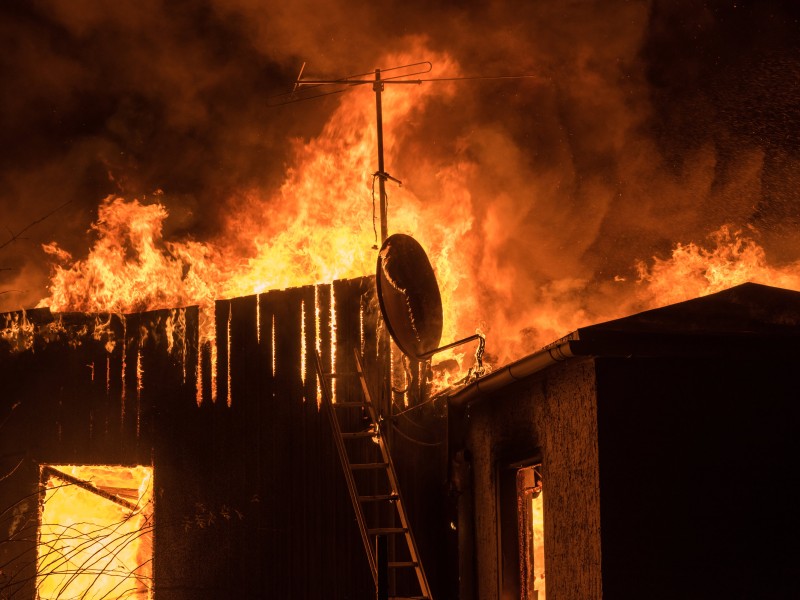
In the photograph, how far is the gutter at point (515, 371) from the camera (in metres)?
6.30

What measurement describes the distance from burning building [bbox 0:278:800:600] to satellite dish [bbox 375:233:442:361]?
86 centimetres

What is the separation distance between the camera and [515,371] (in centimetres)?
759

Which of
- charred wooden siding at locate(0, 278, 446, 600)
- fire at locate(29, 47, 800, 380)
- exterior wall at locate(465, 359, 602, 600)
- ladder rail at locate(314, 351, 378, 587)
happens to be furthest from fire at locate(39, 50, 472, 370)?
exterior wall at locate(465, 359, 602, 600)

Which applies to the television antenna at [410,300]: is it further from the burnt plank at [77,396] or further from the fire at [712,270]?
the fire at [712,270]

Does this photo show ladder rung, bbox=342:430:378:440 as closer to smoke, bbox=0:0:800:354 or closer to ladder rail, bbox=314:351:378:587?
ladder rail, bbox=314:351:378:587

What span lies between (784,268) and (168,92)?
50.1 ft

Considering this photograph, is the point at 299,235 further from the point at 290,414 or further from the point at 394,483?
A: the point at 394,483

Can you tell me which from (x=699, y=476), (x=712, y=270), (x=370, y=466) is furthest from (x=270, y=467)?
(x=712, y=270)

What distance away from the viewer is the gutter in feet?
20.7

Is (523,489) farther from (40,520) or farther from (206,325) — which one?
(40,520)

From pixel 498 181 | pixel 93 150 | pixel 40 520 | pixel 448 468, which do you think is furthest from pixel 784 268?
pixel 93 150

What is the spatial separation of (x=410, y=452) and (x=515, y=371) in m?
3.46

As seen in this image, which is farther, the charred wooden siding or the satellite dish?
the charred wooden siding

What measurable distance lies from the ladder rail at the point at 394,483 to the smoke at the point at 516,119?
348cm
